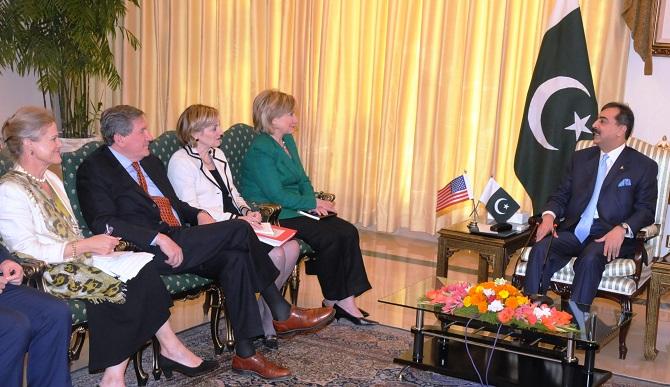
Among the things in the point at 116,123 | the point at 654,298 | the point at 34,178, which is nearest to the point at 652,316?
the point at 654,298

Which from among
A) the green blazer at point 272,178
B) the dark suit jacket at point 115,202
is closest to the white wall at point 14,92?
the green blazer at point 272,178

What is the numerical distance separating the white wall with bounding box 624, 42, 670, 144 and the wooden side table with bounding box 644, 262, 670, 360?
1892 mm

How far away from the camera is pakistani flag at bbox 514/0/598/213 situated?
5957mm

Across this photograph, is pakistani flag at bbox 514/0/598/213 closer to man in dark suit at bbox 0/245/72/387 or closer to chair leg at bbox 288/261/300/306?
chair leg at bbox 288/261/300/306

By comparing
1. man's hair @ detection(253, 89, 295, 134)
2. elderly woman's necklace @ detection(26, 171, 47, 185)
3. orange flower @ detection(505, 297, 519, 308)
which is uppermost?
man's hair @ detection(253, 89, 295, 134)

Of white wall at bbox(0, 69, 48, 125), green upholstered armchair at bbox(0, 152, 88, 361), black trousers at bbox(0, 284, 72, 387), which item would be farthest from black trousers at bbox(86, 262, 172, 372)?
white wall at bbox(0, 69, 48, 125)

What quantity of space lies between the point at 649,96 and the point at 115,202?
393 centimetres

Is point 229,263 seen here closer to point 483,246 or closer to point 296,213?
point 296,213

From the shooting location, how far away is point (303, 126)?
24.7 ft

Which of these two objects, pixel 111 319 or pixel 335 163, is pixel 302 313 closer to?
pixel 111 319

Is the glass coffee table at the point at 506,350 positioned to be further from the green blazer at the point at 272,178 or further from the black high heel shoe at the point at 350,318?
the green blazer at the point at 272,178

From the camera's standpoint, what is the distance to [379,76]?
717 cm

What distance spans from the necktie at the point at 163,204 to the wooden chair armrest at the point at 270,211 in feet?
1.96

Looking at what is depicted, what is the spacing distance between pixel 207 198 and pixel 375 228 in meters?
3.01
